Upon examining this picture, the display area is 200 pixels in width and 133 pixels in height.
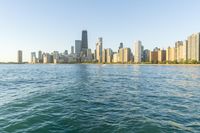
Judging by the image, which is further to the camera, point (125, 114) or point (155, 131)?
point (125, 114)

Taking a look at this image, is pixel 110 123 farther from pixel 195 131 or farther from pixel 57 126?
pixel 195 131

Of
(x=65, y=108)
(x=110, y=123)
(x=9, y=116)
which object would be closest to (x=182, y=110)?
(x=110, y=123)

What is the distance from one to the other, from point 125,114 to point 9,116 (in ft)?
34.3

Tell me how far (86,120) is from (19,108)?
8.81m

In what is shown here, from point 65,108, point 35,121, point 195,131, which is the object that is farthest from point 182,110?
point 35,121

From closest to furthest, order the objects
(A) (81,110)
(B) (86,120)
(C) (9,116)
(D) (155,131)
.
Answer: (D) (155,131), (B) (86,120), (C) (9,116), (A) (81,110)

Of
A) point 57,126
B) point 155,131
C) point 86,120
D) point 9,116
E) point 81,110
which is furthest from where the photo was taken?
point 81,110

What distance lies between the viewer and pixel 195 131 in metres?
13.6

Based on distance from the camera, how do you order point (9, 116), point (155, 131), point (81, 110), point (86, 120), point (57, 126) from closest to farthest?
point (155, 131), point (57, 126), point (86, 120), point (9, 116), point (81, 110)

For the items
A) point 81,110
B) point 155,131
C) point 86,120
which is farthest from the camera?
point 81,110

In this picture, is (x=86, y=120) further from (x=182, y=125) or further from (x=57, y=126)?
(x=182, y=125)

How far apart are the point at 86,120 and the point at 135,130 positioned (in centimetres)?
426

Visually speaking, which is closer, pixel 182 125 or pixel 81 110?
pixel 182 125

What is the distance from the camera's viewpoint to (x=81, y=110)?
63.8 feet
